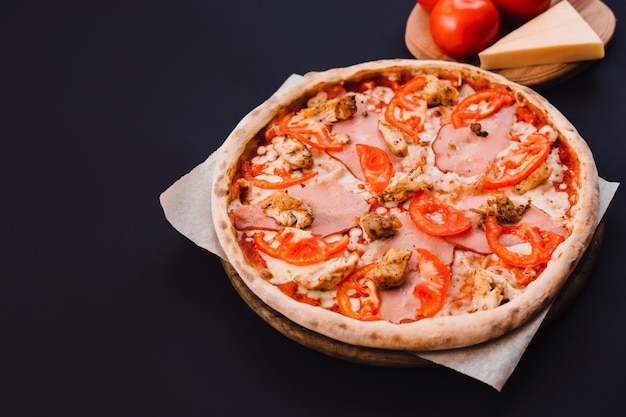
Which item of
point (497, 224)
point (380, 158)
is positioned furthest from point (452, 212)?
point (380, 158)

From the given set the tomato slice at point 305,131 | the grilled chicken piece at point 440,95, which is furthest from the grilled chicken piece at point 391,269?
the grilled chicken piece at point 440,95

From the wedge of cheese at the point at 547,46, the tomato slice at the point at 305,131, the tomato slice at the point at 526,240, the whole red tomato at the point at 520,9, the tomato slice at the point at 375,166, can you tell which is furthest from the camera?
the whole red tomato at the point at 520,9

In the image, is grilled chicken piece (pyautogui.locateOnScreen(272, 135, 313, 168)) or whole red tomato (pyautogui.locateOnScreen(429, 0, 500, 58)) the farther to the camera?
whole red tomato (pyautogui.locateOnScreen(429, 0, 500, 58))

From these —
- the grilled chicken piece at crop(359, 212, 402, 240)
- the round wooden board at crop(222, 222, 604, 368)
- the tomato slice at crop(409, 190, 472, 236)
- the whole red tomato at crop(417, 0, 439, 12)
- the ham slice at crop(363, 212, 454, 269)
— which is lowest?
the round wooden board at crop(222, 222, 604, 368)

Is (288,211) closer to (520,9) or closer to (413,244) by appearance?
(413,244)

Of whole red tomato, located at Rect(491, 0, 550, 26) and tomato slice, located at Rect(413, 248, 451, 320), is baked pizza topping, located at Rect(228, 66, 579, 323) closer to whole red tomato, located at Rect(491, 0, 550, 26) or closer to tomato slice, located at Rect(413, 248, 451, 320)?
tomato slice, located at Rect(413, 248, 451, 320)

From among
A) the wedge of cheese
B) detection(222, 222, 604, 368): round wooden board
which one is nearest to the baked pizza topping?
detection(222, 222, 604, 368): round wooden board

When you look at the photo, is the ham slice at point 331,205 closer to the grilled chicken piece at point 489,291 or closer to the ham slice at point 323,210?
the ham slice at point 323,210
